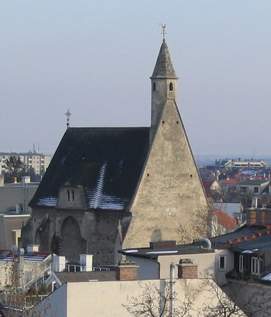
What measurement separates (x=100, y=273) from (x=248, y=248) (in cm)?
495

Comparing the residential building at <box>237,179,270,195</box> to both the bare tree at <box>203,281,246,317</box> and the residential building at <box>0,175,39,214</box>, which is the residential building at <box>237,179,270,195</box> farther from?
the bare tree at <box>203,281,246,317</box>

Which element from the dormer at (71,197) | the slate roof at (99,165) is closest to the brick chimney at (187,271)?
the slate roof at (99,165)

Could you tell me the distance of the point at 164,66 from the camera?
68.9 m

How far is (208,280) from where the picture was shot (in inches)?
1505

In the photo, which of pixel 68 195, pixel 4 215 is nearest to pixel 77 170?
pixel 68 195

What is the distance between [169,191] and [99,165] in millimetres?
4648

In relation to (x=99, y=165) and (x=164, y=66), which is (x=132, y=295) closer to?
(x=164, y=66)

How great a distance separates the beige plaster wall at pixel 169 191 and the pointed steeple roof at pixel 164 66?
4.58 feet

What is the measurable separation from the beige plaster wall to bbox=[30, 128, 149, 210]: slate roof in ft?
2.20

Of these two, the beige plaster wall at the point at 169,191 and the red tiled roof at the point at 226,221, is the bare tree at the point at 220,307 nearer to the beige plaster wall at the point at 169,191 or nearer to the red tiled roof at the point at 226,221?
the beige plaster wall at the point at 169,191

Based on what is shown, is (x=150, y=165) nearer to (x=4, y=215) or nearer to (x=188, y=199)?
(x=188, y=199)

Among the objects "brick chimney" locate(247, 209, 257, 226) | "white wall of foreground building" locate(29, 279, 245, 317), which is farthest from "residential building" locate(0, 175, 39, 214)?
"white wall of foreground building" locate(29, 279, 245, 317)

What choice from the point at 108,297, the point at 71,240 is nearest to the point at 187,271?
the point at 108,297

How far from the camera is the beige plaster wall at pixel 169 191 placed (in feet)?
222
